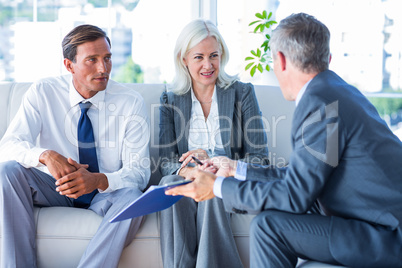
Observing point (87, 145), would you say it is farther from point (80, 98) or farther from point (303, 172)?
point (303, 172)

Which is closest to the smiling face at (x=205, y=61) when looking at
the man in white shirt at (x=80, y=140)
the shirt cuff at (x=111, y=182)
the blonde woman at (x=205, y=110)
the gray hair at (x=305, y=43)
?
the blonde woman at (x=205, y=110)

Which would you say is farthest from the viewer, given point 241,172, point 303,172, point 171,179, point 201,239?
point 171,179

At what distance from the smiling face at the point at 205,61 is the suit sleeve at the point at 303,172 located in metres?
1.09

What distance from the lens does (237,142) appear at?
2322mm

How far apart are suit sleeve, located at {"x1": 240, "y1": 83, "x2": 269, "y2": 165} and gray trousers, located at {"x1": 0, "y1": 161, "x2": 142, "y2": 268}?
68cm

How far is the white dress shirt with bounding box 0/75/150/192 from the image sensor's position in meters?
2.17

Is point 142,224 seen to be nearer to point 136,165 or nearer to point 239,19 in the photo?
point 136,165

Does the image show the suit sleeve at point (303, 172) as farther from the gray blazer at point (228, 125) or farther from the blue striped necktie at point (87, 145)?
the blue striped necktie at point (87, 145)

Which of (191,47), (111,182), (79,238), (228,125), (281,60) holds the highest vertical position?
(191,47)

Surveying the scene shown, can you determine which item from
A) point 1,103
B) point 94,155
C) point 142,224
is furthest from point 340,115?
point 1,103

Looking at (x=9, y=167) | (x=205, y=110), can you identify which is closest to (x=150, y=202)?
(x=9, y=167)

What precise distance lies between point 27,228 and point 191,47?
1.22 m

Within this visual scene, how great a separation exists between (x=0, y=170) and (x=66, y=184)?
294 millimetres

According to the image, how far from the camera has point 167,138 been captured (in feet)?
7.55
